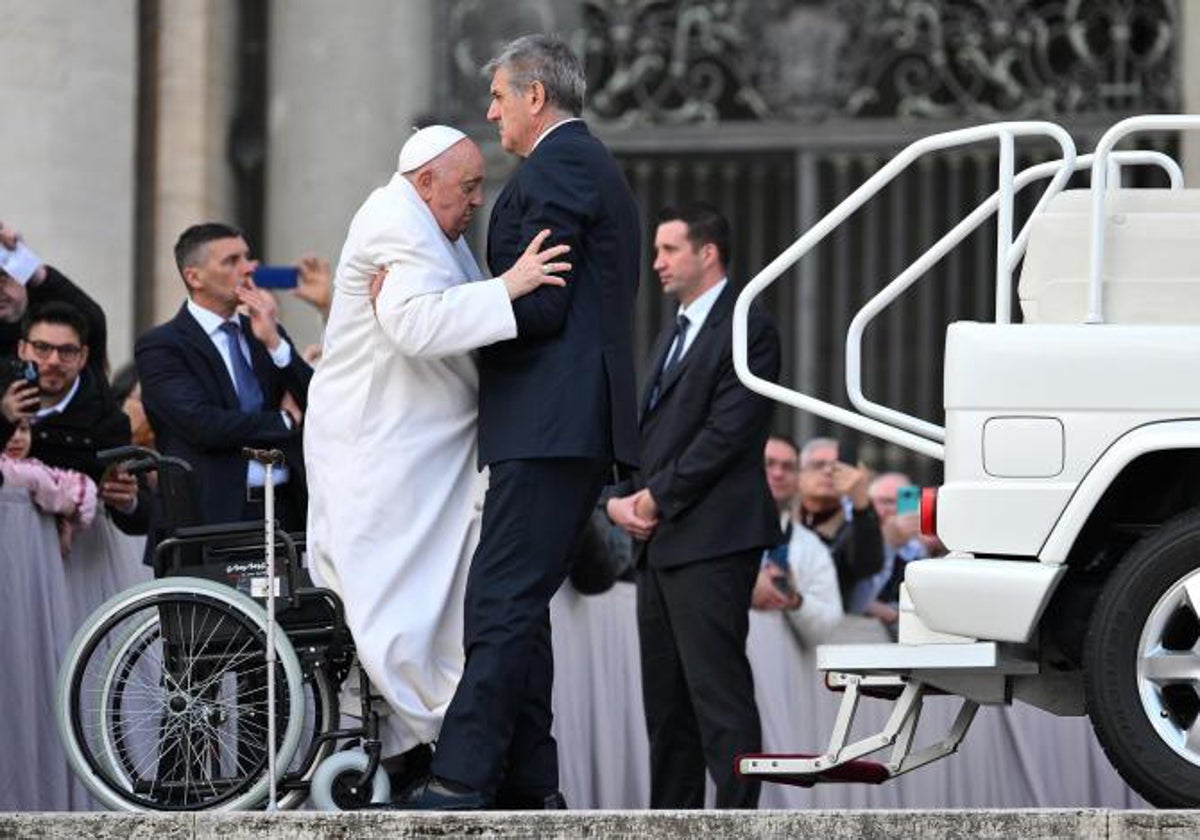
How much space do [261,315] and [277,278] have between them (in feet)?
6.15

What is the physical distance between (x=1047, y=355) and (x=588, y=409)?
4.38ft

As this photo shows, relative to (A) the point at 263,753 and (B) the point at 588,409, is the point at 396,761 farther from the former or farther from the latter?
(B) the point at 588,409

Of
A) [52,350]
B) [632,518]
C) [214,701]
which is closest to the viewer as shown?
[214,701]

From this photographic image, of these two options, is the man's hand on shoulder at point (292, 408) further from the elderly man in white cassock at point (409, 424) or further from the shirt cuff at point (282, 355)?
the elderly man in white cassock at point (409, 424)

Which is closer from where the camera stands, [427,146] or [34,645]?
[427,146]

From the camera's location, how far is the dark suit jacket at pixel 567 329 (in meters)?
8.55

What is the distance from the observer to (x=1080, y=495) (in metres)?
7.71

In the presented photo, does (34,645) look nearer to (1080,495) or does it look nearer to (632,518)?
(632,518)

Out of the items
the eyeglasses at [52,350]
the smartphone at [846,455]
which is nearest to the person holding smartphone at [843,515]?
the smartphone at [846,455]

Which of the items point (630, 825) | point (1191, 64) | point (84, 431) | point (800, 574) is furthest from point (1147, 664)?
point (1191, 64)

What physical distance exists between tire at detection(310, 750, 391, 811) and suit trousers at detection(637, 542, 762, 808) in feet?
A: 6.71

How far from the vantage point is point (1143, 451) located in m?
7.65

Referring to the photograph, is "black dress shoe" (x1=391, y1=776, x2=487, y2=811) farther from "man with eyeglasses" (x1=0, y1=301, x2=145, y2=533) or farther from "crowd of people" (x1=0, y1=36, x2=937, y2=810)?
"man with eyeglasses" (x1=0, y1=301, x2=145, y2=533)

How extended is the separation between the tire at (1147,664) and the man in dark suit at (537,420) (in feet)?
4.88
